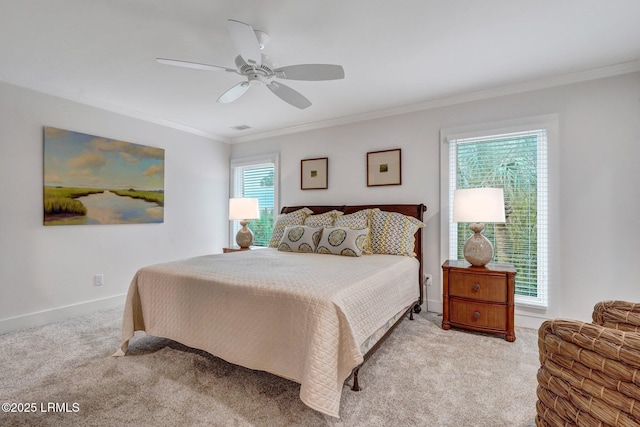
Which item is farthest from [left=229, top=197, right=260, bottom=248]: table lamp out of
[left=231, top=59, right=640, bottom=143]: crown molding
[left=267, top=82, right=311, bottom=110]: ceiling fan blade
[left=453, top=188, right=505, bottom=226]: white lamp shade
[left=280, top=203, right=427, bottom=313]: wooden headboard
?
[left=453, top=188, right=505, bottom=226]: white lamp shade

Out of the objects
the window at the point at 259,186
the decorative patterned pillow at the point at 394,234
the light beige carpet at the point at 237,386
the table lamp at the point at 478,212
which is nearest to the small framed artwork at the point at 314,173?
the window at the point at 259,186

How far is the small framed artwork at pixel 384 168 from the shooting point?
12.0ft

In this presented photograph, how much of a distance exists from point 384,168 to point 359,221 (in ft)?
2.79

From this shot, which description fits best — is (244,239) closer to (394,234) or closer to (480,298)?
(394,234)

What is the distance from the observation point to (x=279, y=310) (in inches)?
66.6

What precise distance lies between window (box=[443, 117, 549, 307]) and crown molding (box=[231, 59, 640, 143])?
1.31 feet

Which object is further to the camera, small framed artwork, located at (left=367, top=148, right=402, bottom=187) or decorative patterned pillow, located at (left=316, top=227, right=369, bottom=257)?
small framed artwork, located at (left=367, top=148, right=402, bottom=187)

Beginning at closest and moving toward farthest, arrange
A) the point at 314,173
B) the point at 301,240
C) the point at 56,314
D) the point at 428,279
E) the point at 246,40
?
the point at 246,40, the point at 56,314, the point at 301,240, the point at 428,279, the point at 314,173

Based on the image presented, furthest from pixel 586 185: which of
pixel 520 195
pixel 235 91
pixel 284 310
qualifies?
pixel 235 91

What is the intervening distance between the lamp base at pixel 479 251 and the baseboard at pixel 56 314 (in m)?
4.05

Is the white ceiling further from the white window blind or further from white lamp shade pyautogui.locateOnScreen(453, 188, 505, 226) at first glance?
white lamp shade pyautogui.locateOnScreen(453, 188, 505, 226)

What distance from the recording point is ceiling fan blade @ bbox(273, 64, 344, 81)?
2066mm

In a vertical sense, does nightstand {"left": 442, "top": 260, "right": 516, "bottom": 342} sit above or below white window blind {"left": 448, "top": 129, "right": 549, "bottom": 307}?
below

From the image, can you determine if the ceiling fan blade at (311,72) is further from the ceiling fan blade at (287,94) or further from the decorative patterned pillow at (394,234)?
the decorative patterned pillow at (394,234)
